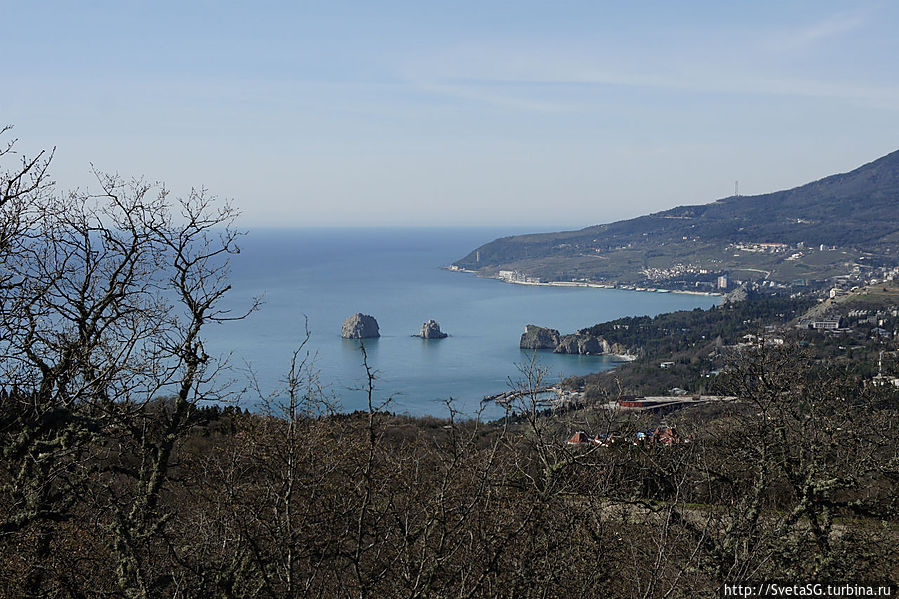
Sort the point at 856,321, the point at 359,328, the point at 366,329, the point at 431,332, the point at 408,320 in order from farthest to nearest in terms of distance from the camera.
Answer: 1. the point at 408,320
2. the point at 431,332
3. the point at 366,329
4. the point at 359,328
5. the point at 856,321

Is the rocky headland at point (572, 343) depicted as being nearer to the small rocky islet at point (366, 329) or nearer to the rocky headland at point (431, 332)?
the rocky headland at point (431, 332)

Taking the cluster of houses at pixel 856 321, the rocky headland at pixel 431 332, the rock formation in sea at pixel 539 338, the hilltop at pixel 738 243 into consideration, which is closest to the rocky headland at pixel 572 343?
the rock formation in sea at pixel 539 338

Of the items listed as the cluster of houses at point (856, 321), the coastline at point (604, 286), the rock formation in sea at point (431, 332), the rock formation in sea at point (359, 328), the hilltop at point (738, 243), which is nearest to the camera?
A: the cluster of houses at point (856, 321)

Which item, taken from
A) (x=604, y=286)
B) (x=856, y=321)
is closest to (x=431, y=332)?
(x=856, y=321)

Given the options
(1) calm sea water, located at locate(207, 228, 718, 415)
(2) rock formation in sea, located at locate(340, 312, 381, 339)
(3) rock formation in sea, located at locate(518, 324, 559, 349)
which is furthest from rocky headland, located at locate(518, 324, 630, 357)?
(2) rock formation in sea, located at locate(340, 312, 381, 339)

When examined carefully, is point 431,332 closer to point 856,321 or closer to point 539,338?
point 539,338

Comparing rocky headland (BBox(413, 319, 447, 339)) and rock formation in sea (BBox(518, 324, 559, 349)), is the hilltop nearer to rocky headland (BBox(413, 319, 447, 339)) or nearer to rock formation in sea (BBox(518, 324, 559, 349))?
rock formation in sea (BBox(518, 324, 559, 349))

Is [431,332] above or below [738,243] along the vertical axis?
below
